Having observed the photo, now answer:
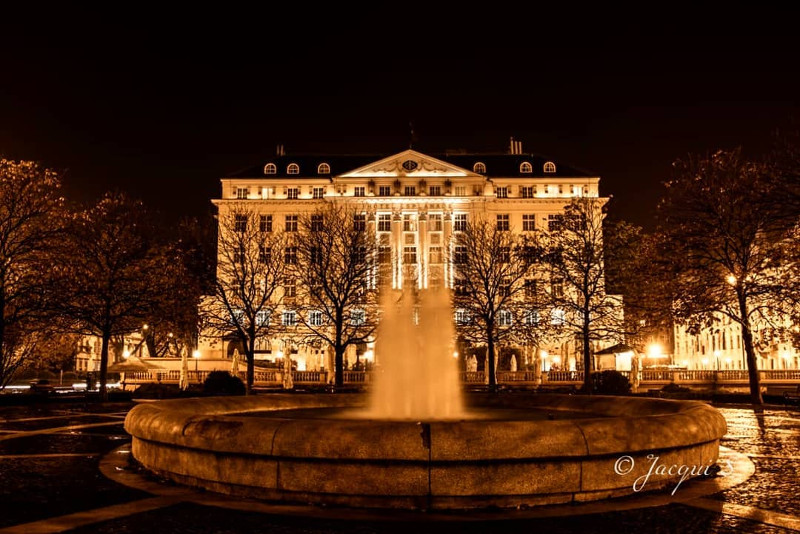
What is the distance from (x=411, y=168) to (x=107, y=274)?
145 feet

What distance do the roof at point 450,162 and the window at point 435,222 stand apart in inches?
331

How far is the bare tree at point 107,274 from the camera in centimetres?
3297

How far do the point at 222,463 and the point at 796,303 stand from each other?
88.9 ft

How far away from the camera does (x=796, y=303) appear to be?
28516 mm

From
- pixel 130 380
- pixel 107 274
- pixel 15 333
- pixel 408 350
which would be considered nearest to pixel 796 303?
pixel 408 350

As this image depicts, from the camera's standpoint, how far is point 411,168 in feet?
246

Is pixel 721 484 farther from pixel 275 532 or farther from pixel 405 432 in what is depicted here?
pixel 275 532

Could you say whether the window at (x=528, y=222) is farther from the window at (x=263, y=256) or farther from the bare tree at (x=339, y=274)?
the window at (x=263, y=256)

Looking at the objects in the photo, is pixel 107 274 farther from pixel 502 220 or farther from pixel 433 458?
pixel 502 220

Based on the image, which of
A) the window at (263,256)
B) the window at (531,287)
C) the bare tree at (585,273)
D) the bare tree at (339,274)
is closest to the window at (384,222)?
the bare tree at (339,274)

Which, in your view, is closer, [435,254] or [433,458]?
[433,458]

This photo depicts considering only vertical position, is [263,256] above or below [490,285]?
above

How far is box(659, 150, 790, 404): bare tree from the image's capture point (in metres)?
30.2

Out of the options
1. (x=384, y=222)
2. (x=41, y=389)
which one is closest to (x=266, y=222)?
(x=384, y=222)
